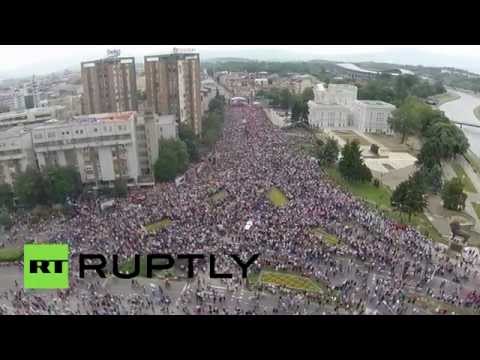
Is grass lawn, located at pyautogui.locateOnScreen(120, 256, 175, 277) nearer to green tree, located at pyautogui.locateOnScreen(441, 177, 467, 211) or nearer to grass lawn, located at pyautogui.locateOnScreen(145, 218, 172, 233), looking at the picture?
grass lawn, located at pyautogui.locateOnScreen(145, 218, 172, 233)

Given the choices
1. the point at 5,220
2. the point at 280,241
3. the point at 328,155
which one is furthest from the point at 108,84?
the point at 280,241

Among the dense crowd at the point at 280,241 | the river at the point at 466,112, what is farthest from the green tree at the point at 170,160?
the river at the point at 466,112

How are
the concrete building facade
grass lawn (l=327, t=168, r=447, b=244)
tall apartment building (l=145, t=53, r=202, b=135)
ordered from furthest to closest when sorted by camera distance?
tall apartment building (l=145, t=53, r=202, b=135), the concrete building facade, grass lawn (l=327, t=168, r=447, b=244)

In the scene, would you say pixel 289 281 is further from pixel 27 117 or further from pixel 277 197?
pixel 27 117

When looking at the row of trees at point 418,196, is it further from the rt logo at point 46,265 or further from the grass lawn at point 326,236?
the rt logo at point 46,265

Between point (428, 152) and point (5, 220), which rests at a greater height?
point (428, 152)

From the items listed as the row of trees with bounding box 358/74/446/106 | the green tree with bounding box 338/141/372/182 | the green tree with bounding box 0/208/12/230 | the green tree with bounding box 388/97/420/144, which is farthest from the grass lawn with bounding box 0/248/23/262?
the row of trees with bounding box 358/74/446/106
